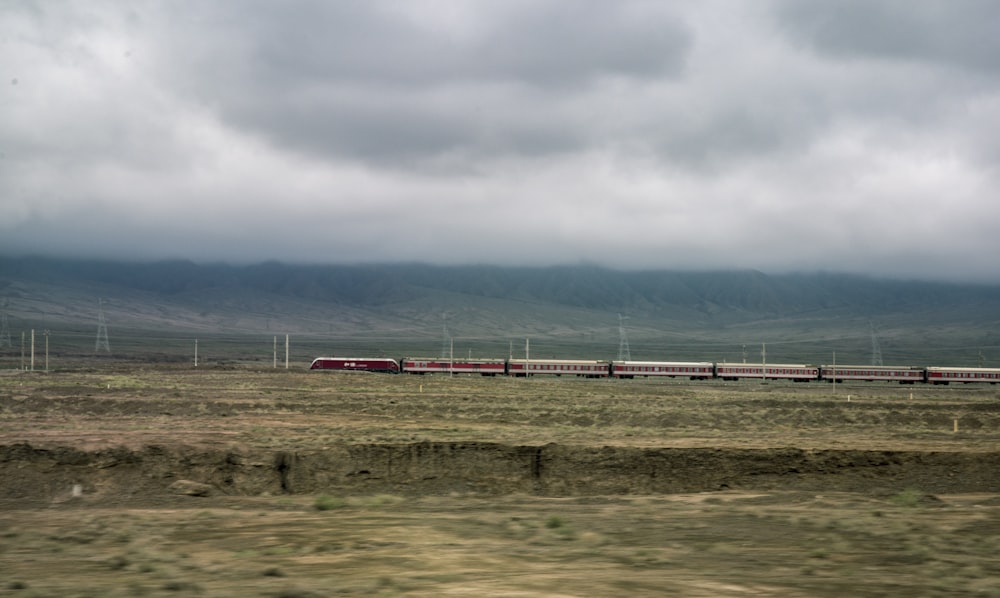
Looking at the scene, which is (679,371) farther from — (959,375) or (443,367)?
(959,375)

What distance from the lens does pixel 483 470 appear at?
2925 cm

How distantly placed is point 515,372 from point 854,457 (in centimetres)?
7882

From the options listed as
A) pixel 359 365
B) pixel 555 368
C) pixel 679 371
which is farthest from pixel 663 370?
pixel 359 365

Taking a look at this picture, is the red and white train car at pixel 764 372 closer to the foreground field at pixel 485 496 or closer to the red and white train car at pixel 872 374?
the red and white train car at pixel 872 374

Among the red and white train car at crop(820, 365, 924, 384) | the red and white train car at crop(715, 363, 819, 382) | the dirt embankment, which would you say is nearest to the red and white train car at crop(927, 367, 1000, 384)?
the red and white train car at crop(820, 365, 924, 384)

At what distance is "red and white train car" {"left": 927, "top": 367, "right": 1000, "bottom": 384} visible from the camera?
350ft

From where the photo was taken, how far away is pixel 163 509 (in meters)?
18.3

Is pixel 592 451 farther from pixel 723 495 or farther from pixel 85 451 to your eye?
pixel 85 451

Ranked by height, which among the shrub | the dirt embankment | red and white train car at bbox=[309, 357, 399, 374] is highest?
the shrub

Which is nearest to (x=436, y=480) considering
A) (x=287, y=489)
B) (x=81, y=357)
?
(x=287, y=489)

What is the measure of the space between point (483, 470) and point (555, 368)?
259 feet

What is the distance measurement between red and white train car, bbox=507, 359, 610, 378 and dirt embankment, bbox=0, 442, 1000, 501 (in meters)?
76.4

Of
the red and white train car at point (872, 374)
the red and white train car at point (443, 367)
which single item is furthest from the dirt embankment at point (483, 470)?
the red and white train car at point (872, 374)

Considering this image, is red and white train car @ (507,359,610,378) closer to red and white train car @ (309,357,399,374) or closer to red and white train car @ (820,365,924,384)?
red and white train car @ (309,357,399,374)
